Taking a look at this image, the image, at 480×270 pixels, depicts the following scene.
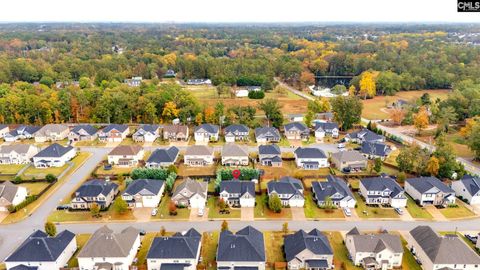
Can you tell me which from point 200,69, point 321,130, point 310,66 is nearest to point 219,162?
point 321,130

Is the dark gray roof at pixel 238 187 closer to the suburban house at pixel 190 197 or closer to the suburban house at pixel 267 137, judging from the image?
the suburban house at pixel 190 197

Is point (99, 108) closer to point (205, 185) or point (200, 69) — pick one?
point (205, 185)

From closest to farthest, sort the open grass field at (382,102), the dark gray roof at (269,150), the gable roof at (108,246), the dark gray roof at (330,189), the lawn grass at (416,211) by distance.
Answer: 1. the gable roof at (108,246)
2. the lawn grass at (416,211)
3. the dark gray roof at (330,189)
4. the dark gray roof at (269,150)
5. the open grass field at (382,102)

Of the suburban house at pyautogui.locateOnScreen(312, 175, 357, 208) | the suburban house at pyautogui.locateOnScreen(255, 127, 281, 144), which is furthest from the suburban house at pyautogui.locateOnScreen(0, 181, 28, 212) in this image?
the suburban house at pyautogui.locateOnScreen(255, 127, 281, 144)

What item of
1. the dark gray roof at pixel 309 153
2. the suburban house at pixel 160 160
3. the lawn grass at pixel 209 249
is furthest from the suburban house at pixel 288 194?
the suburban house at pixel 160 160

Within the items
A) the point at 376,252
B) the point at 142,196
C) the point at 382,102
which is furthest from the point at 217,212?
the point at 382,102

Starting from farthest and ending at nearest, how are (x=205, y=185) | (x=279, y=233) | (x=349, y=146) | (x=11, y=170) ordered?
1. (x=349, y=146)
2. (x=11, y=170)
3. (x=205, y=185)
4. (x=279, y=233)
